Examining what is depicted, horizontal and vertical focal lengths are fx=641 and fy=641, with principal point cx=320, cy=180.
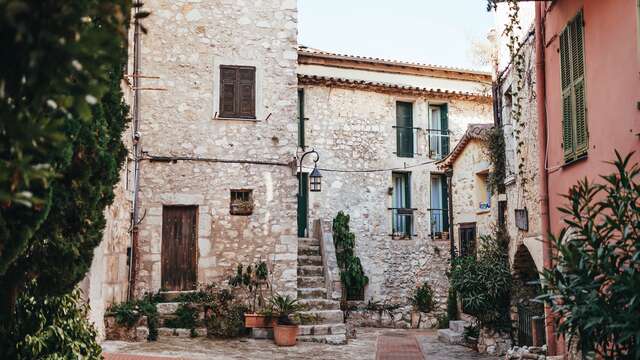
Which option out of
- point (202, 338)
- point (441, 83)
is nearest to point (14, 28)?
point (202, 338)

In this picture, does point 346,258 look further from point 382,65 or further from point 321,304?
point 382,65

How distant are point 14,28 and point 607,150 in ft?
17.5

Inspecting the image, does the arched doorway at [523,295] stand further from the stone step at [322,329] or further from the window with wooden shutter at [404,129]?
the window with wooden shutter at [404,129]

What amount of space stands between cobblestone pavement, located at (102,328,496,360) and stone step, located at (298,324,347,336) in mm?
271

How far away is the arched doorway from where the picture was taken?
9.98m

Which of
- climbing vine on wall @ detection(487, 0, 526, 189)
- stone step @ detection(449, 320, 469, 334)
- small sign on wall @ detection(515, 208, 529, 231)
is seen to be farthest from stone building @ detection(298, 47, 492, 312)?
small sign on wall @ detection(515, 208, 529, 231)

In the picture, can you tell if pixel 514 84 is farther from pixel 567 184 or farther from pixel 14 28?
pixel 14 28

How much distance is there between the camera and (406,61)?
17766 mm

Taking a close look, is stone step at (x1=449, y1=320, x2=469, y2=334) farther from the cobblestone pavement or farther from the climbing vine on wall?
the climbing vine on wall

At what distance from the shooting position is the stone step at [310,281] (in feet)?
44.0

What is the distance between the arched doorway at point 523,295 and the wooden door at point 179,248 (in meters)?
5.87

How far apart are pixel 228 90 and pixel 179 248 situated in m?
3.25

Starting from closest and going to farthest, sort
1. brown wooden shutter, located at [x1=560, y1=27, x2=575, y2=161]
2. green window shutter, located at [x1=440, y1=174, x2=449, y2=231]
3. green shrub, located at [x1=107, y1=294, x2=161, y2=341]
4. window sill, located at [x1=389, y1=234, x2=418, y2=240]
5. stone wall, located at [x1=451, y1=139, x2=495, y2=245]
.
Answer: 1. brown wooden shutter, located at [x1=560, y1=27, x2=575, y2=161]
2. green shrub, located at [x1=107, y1=294, x2=161, y2=341]
3. stone wall, located at [x1=451, y1=139, x2=495, y2=245]
4. window sill, located at [x1=389, y1=234, x2=418, y2=240]
5. green window shutter, located at [x1=440, y1=174, x2=449, y2=231]

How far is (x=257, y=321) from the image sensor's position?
11.8 metres
